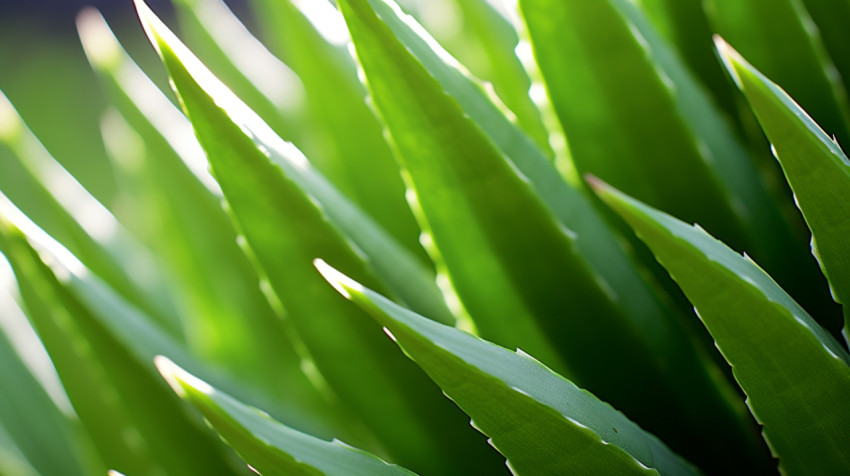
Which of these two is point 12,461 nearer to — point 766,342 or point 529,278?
point 529,278

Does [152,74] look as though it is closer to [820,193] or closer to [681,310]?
[681,310]

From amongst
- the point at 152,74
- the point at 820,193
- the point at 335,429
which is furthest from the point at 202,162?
the point at 152,74

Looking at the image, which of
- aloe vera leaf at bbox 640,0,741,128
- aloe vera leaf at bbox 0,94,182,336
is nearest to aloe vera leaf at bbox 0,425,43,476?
aloe vera leaf at bbox 0,94,182,336

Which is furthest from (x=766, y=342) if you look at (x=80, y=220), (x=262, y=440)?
(x=80, y=220)

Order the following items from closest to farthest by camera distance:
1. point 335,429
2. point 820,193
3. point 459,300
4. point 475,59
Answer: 1. point 820,193
2. point 459,300
3. point 335,429
4. point 475,59

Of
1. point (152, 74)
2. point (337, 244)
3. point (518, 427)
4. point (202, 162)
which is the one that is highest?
point (152, 74)

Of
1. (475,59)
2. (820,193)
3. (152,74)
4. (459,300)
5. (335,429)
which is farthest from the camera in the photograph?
(152,74)

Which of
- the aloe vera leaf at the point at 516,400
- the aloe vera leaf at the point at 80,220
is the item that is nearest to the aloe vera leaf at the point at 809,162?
the aloe vera leaf at the point at 516,400

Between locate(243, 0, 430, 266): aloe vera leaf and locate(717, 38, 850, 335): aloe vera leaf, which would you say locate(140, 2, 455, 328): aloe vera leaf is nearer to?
locate(243, 0, 430, 266): aloe vera leaf
